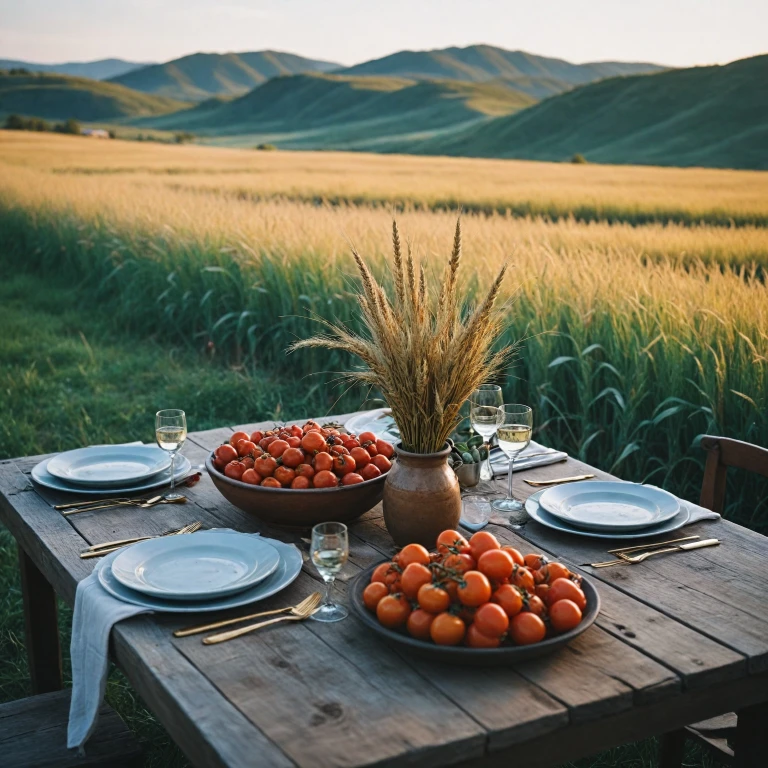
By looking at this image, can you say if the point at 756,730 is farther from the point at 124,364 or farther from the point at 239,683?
the point at 124,364

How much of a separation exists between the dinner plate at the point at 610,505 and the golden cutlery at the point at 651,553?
2.6 inches

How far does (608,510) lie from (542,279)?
112 inches

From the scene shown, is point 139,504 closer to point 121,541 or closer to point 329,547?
point 121,541

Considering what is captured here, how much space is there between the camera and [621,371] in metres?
3.97

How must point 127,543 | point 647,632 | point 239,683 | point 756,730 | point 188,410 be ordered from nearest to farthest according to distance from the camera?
point 239,683, point 647,632, point 756,730, point 127,543, point 188,410

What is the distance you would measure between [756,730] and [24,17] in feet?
36.5

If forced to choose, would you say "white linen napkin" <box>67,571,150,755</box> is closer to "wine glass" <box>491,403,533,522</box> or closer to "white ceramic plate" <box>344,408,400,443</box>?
"wine glass" <box>491,403,533,522</box>

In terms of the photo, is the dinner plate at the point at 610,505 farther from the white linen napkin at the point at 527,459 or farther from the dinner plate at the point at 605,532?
the white linen napkin at the point at 527,459

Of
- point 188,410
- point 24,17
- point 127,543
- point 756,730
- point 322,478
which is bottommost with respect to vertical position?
point 188,410

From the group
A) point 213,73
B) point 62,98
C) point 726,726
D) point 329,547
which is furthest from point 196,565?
point 213,73

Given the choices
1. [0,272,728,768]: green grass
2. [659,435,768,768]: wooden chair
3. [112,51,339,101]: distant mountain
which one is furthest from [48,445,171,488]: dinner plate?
[112,51,339,101]: distant mountain

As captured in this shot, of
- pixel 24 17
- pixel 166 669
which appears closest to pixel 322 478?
pixel 166 669

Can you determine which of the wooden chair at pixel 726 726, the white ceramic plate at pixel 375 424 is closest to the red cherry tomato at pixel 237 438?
the white ceramic plate at pixel 375 424

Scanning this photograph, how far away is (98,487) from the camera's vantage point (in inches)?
82.1
